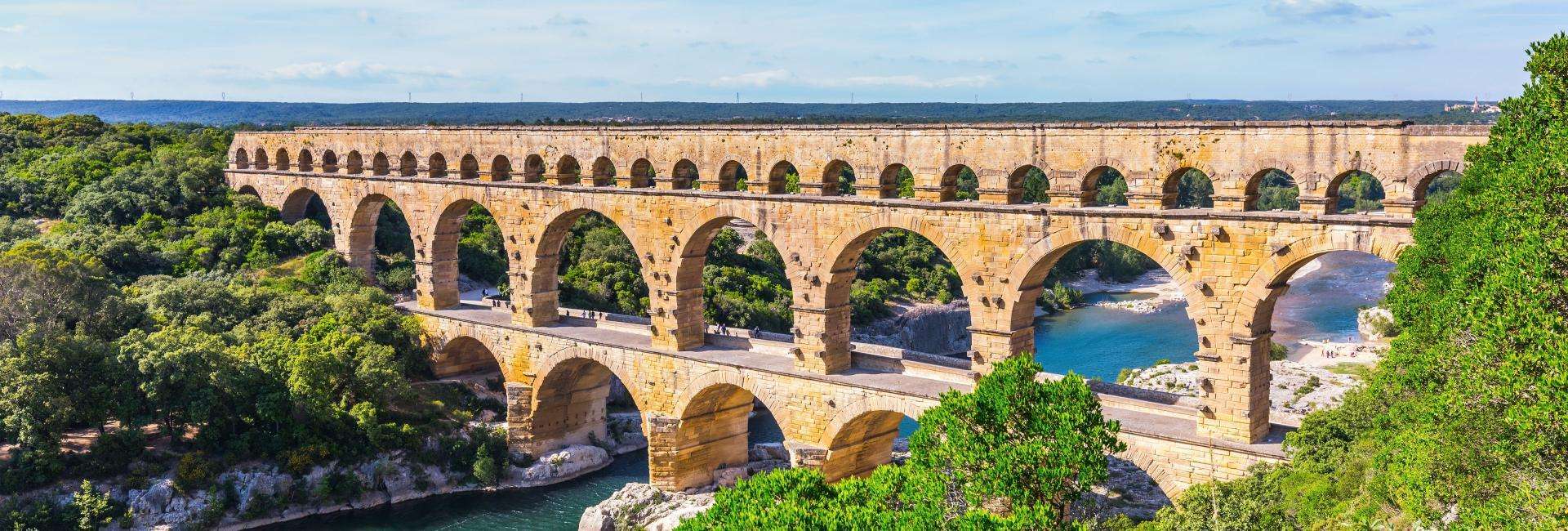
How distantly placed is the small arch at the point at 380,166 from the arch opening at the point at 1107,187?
18.9 m

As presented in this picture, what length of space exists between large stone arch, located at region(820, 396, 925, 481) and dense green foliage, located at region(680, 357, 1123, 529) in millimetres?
5936

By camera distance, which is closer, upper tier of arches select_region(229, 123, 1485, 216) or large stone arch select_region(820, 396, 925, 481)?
upper tier of arches select_region(229, 123, 1485, 216)

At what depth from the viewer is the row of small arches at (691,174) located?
20328mm

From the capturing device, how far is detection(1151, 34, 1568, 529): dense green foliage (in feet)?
37.1

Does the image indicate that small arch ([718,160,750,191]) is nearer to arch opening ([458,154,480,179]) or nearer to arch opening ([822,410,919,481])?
arch opening ([822,410,919,481])

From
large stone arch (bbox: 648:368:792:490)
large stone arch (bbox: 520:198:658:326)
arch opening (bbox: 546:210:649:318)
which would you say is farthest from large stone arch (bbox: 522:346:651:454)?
arch opening (bbox: 546:210:649:318)

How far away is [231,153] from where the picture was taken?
4509 cm

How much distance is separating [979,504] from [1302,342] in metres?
33.2

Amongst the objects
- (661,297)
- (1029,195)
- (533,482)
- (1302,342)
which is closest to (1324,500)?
(661,297)

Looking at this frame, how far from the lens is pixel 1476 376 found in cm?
1229

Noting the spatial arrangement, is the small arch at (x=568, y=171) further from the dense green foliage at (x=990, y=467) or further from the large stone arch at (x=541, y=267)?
the dense green foliage at (x=990, y=467)

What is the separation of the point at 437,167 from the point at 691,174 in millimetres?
7854

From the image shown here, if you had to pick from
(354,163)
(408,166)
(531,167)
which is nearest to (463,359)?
(408,166)

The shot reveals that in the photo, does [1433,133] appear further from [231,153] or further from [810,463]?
[231,153]
